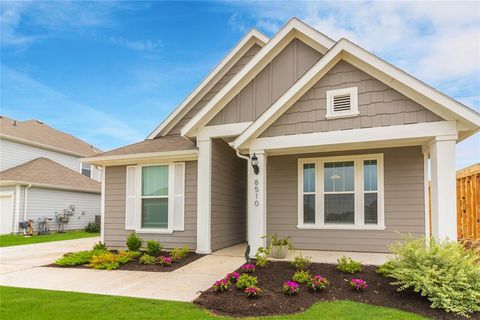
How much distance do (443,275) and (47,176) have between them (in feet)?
67.6

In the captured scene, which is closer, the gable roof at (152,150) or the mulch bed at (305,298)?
the mulch bed at (305,298)

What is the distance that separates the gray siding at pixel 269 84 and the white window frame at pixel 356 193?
187 cm

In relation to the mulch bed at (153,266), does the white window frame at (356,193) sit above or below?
above

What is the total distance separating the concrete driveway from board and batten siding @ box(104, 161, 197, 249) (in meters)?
1.36

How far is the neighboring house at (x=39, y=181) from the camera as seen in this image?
58.6 feet

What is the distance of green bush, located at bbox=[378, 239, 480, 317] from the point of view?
15.7 ft

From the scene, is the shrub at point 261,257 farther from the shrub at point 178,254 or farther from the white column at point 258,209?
the shrub at point 178,254

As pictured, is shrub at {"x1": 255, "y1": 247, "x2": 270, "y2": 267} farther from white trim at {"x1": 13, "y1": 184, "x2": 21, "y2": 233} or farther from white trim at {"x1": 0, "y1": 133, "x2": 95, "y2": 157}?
white trim at {"x1": 0, "y1": 133, "x2": 95, "y2": 157}

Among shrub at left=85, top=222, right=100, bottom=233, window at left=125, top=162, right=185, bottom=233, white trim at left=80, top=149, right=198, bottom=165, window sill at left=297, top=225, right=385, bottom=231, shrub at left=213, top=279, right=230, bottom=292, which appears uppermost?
white trim at left=80, top=149, right=198, bottom=165

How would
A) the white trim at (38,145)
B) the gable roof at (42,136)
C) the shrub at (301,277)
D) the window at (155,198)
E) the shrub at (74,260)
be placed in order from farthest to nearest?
the gable roof at (42,136) < the white trim at (38,145) < the window at (155,198) < the shrub at (74,260) < the shrub at (301,277)

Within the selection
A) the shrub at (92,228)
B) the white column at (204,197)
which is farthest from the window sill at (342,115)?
the shrub at (92,228)

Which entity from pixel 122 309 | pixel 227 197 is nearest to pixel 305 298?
pixel 122 309

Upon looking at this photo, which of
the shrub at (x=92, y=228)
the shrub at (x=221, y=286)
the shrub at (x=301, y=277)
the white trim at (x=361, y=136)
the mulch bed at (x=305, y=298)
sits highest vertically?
the white trim at (x=361, y=136)

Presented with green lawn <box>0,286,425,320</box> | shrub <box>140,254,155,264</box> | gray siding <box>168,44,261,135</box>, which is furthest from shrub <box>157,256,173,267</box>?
gray siding <box>168,44,261,135</box>
